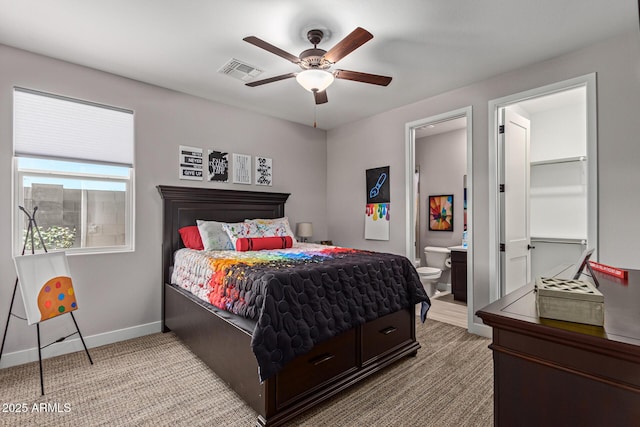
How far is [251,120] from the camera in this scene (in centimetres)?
414

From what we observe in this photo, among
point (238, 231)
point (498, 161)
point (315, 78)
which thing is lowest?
point (238, 231)

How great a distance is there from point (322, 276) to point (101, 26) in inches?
95.6

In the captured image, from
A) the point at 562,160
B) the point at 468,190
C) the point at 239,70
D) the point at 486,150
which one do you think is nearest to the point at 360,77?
the point at 239,70

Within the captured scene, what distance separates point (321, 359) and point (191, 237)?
2.04 metres

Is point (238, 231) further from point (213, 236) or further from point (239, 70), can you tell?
point (239, 70)

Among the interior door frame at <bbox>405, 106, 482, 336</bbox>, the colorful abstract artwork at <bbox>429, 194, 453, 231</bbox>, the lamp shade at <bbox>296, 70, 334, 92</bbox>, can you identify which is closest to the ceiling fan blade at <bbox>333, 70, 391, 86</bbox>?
the lamp shade at <bbox>296, 70, 334, 92</bbox>

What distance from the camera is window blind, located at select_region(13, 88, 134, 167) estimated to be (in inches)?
105

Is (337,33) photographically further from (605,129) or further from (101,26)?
(605,129)

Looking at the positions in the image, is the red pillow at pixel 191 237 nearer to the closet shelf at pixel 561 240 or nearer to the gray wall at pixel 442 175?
the gray wall at pixel 442 175

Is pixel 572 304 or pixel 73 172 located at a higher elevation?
pixel 73 172

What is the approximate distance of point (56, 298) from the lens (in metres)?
2.45

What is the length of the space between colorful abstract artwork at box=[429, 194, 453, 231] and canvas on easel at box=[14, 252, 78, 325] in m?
4.84

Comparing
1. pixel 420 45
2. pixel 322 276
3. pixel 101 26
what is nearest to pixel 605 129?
pixel 420 45

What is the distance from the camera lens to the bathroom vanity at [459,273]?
4.28m
